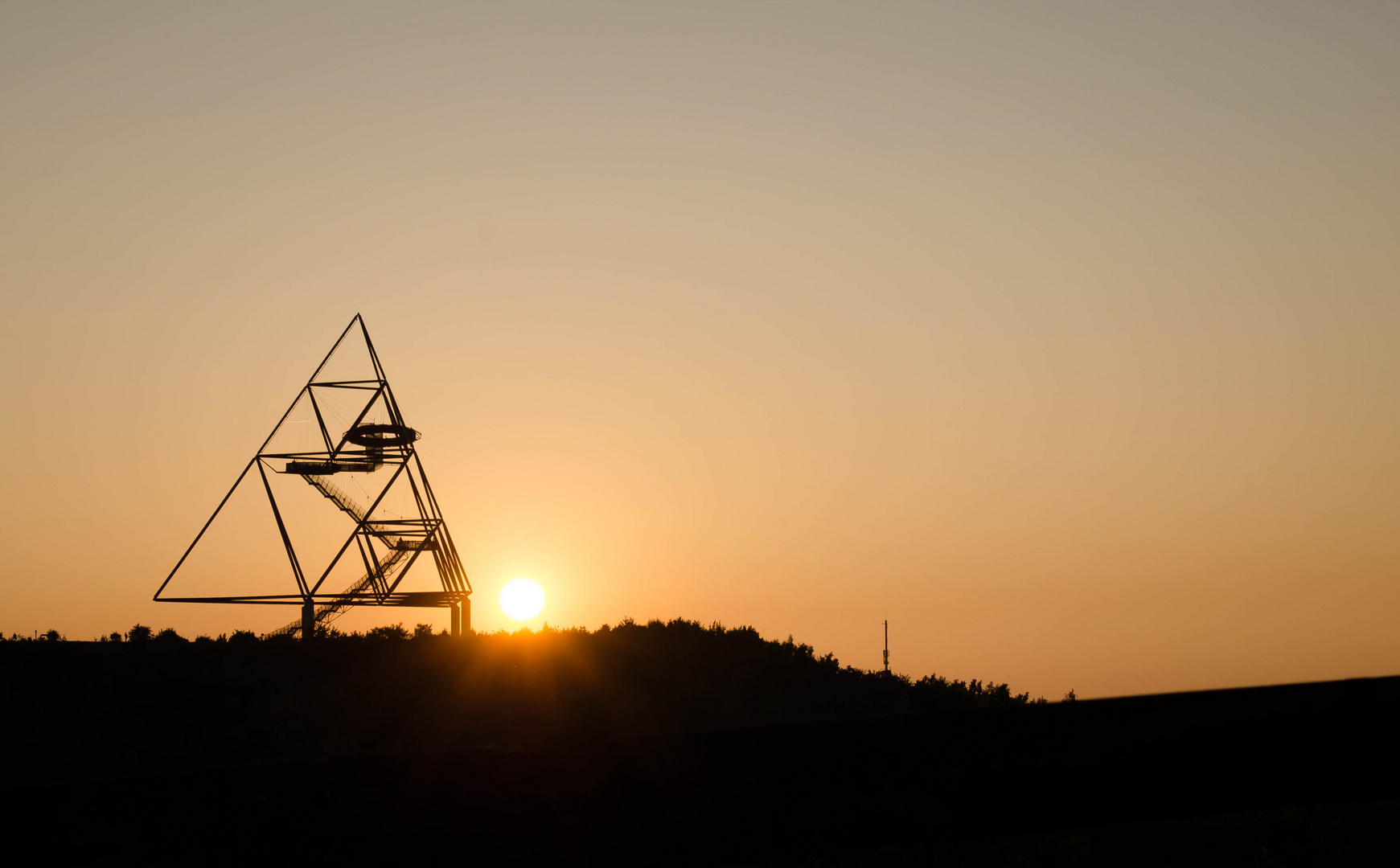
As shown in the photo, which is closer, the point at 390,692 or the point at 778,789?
the point at 778,789

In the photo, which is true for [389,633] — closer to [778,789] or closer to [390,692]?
[390,692]

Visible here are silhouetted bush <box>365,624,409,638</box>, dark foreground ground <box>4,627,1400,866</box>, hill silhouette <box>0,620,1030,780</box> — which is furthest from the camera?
silhouetted bush <box>365,624,409,638</box>

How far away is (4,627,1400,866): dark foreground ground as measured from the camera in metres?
2.85

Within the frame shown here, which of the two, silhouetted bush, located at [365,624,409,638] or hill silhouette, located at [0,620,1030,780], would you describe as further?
silhouetted bush, located at [365,624,409,638]

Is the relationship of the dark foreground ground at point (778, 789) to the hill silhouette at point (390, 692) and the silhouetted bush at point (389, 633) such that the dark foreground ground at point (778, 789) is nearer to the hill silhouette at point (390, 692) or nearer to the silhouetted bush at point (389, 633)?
the hill silhouette at point (390, 692)

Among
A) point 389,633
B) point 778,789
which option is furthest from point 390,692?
point 778,789

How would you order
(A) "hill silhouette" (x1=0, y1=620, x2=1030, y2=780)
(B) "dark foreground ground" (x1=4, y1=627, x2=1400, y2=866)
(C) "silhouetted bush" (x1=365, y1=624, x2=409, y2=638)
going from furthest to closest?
1. (C) "silhouetted bush" (x1=365, y1=624, x2=409, y2=638)
2. (A) "hill silhouette" (x1=0, y1=620, x2=1030, y2=780)
3. (B) "dark foreground ground" (x1=4, y1=627, x2=1400, y2=866)

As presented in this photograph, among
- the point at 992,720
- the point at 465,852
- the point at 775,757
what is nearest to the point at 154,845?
the point at 465,852

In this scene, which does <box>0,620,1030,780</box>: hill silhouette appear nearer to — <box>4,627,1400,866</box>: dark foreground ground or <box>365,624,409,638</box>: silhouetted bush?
<box>365,624,409,638</box>: silhouetted bush

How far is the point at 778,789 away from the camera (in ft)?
10.2

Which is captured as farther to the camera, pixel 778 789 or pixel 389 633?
pixel 389 633

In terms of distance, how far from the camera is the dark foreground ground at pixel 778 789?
9.35 feet

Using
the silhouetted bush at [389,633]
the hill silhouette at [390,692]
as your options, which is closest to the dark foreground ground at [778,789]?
the hill silhouette at [390,692]

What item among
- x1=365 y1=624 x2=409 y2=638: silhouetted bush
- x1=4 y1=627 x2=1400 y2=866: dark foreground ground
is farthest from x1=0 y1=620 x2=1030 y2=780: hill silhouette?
x1=4 y1=627 x2=1400 y2=866: dark foreground ground
